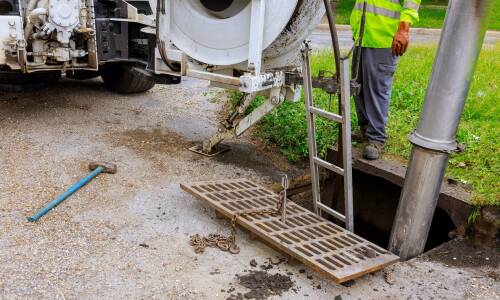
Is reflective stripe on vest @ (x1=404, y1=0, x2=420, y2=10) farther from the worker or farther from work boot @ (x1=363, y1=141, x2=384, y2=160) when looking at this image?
work boot @ (x1=363, y1=141, x2=384, y2=160)

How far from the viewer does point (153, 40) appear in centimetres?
440

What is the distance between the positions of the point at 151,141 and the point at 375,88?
6.66 ft

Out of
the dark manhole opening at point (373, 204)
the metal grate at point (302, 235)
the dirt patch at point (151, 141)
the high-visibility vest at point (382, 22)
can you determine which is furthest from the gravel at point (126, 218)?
the high-visibility vest at point (382, 22)

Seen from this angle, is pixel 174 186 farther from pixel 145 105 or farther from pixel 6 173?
pixel 145 105

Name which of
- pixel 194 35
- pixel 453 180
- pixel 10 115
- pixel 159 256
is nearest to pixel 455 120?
pixel 453 180

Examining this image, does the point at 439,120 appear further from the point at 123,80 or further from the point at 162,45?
the point at 123,80

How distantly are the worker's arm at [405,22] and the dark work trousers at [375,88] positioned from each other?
0.73ft

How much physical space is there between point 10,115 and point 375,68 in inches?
137

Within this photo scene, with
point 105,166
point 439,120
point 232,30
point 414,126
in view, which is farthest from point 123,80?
point 439,120

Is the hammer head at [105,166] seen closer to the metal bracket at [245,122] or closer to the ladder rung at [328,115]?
the metal bracket at [245,122]

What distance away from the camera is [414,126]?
184 inches

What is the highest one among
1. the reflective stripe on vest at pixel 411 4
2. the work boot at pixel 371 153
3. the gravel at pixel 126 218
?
the reflective stripe on vest at pixel 411 4

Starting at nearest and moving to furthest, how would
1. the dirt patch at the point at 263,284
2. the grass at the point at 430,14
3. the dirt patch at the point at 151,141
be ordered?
the dirt patch at the point at 263,284 → the dirt patch at the point at 151,141 → the grass at the point at 430,14

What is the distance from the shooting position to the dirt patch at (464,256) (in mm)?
3078
